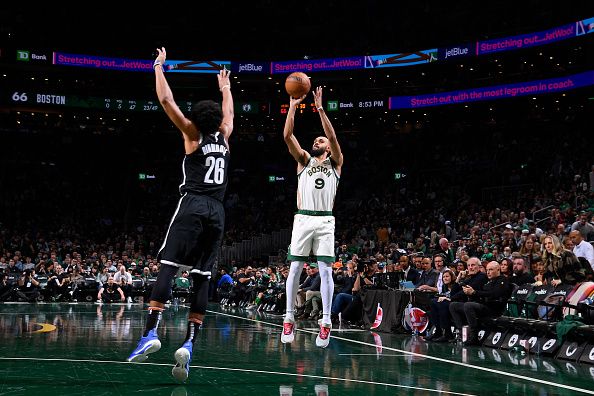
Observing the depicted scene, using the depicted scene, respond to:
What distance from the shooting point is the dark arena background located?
40.2 ft

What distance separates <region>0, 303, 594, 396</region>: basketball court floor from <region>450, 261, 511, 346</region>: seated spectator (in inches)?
21.0

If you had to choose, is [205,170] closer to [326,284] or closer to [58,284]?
[326,284]

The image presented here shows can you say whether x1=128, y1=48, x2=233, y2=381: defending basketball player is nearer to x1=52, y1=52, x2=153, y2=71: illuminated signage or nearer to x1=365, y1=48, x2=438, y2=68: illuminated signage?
x1=365, y1=48, x2=438, y2=68: illuminated signage

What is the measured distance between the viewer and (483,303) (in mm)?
9883

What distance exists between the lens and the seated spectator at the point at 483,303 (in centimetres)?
973

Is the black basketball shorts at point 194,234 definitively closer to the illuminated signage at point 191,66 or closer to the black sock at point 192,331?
the black sock at point 192,331

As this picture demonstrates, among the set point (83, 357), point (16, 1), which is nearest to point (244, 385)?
point (83, 357)

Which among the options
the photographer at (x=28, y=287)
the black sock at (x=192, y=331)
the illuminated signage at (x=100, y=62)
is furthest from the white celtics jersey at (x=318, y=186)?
the illuminated signage at (x=100, y=62)

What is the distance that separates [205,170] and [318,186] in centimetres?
228

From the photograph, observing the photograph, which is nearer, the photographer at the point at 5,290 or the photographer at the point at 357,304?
the photographer at the point at 357,304

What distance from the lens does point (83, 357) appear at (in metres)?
6.73

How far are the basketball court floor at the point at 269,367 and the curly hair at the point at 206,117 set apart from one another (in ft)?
6.47

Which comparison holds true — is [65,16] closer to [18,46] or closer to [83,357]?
[18,46]

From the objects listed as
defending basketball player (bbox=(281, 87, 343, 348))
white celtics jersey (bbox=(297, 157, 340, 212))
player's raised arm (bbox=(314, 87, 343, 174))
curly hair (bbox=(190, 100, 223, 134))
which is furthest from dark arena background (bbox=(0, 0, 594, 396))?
curly hair (bbox=(190, 100, 223, 134))
